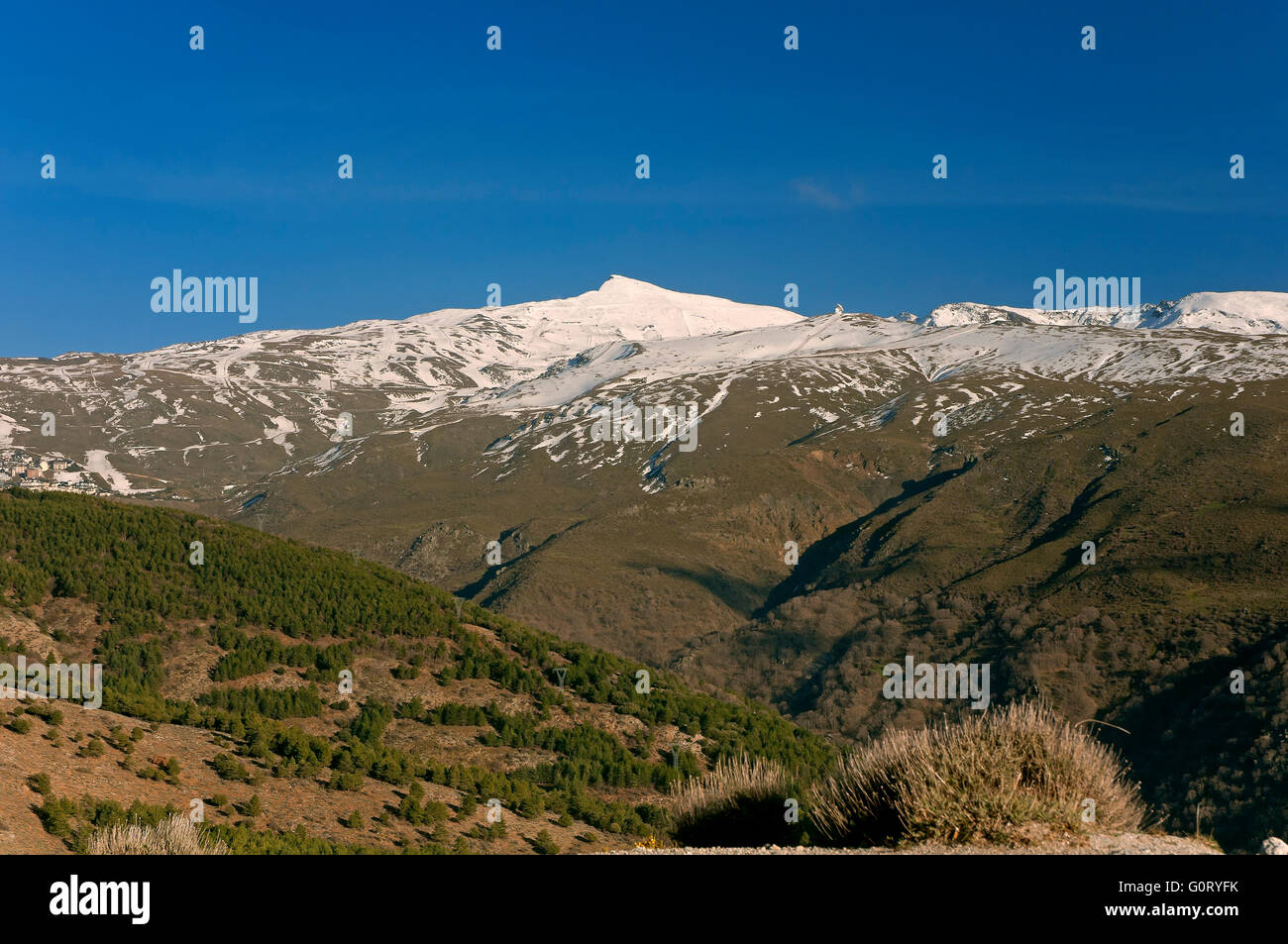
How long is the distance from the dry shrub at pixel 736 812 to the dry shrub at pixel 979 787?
159 centimetres

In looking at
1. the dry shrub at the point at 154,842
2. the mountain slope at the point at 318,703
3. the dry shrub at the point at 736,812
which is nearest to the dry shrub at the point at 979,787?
the dry shrub at the point at 736,812

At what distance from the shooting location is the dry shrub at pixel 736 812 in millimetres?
15328

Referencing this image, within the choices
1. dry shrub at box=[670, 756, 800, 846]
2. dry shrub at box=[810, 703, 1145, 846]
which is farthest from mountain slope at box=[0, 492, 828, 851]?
dry shrub at box=[810, 703, 1145, 846]

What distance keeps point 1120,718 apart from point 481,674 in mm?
70028

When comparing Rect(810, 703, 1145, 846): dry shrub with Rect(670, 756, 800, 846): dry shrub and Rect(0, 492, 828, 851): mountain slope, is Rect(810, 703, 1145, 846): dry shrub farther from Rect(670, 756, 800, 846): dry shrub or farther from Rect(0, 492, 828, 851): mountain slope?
Rect(0, 492, 828, 851): mountain slope

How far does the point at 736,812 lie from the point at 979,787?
4885 millimetres

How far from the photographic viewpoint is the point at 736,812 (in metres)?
15.7

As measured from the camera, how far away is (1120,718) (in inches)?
3684

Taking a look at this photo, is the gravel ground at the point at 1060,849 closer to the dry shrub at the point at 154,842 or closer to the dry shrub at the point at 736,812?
the dry shrub at the point at 736,812
